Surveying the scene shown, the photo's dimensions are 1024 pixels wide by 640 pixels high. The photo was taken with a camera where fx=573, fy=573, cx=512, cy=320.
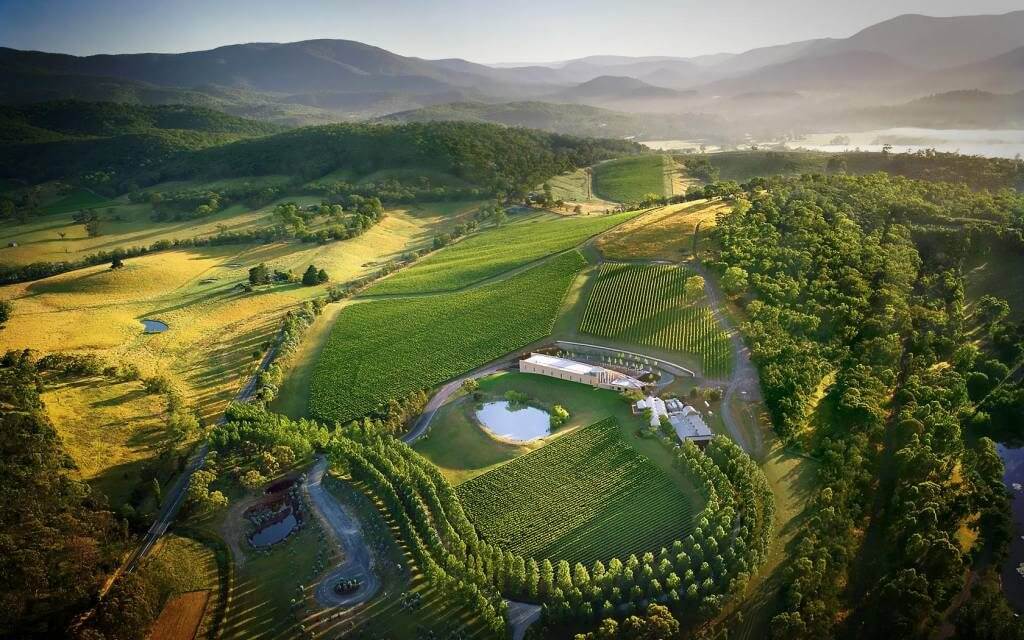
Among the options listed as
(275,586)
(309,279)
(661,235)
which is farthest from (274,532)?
(661,235)

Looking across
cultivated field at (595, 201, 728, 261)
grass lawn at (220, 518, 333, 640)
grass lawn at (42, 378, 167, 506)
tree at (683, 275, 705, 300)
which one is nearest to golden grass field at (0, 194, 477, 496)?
grass lawn at (42, 378, 167, 506)

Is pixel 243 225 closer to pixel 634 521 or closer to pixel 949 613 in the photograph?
pixel 634 521

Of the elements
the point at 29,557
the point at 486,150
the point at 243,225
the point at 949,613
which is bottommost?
the point at 949,613

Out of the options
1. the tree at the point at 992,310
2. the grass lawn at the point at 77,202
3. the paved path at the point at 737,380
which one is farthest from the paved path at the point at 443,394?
the grass lawn at the point at 77,202

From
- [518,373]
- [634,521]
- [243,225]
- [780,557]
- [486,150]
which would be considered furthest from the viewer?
[486,150]

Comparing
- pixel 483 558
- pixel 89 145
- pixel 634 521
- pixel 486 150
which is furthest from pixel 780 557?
pixel 89 145
